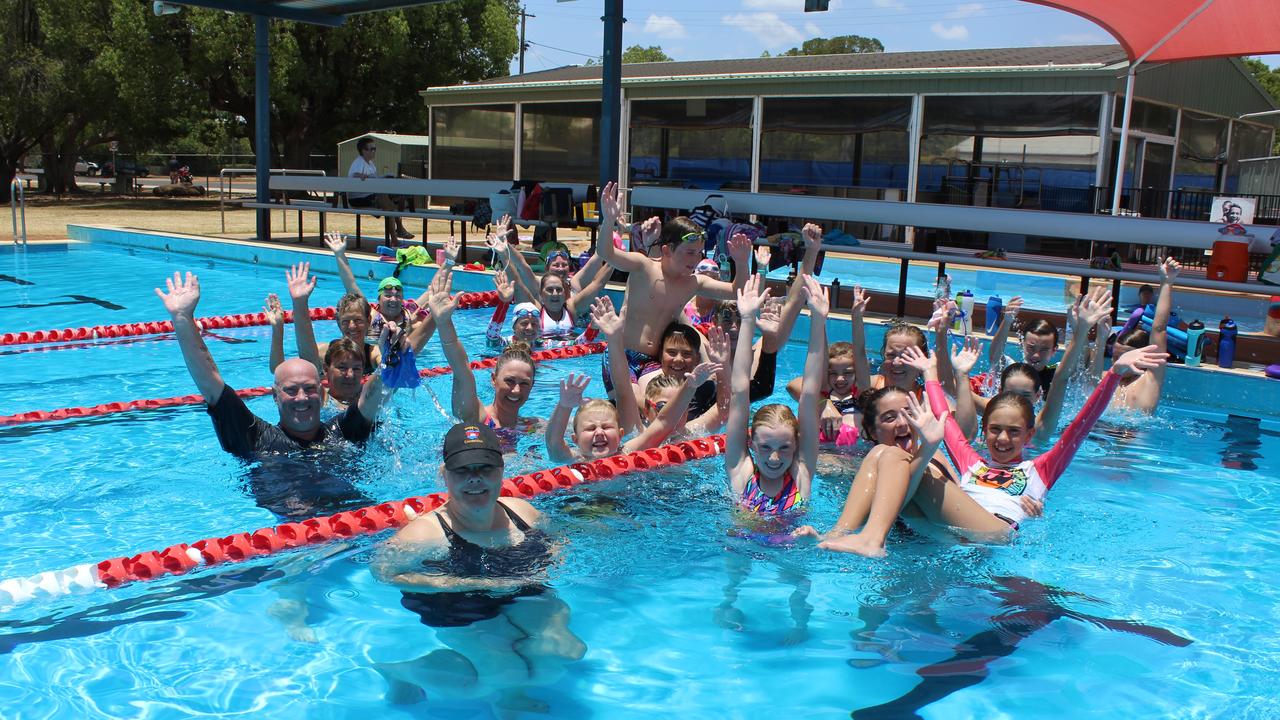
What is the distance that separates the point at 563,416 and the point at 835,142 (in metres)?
17.0

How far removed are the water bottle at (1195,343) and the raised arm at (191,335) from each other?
730cm

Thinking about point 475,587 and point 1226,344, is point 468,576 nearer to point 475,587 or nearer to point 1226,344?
point 475,587

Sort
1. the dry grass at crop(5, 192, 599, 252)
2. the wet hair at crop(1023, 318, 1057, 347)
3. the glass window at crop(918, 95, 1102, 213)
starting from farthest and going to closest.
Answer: the dry grass at crop(5, 192, 599, 252) → the glass window at crop(918, 95, 1102, 213) → the wet hair at crop(1023, 318, 1057, 347)

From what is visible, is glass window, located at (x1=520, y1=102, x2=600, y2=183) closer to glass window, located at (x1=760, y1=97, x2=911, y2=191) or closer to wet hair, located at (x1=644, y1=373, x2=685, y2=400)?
glass window, located at (x1=760, y1=97, x2=911, y2=191)

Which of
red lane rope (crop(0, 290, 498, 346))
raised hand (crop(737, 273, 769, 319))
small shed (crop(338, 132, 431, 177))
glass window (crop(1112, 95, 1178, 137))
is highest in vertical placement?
glass window (crop(1112, 95, 1178, 137))

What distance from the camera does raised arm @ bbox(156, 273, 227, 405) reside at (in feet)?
14.7

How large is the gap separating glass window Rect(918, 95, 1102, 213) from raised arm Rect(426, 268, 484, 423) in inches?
578

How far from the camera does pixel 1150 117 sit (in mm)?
18797

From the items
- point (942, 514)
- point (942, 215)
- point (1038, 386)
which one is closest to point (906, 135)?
point (942, 215)

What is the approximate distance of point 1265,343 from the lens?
29.3 feet

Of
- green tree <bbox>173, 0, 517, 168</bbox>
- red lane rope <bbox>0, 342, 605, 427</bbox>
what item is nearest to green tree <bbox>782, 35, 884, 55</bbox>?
green tree <bbox>173, 0, 517, 168</bbox>

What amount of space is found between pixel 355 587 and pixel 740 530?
1785 mm

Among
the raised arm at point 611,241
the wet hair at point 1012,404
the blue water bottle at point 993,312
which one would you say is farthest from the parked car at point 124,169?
the wet hair at point 1012,404

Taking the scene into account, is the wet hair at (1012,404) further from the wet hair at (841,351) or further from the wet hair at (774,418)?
the wet hair at (841,351)
